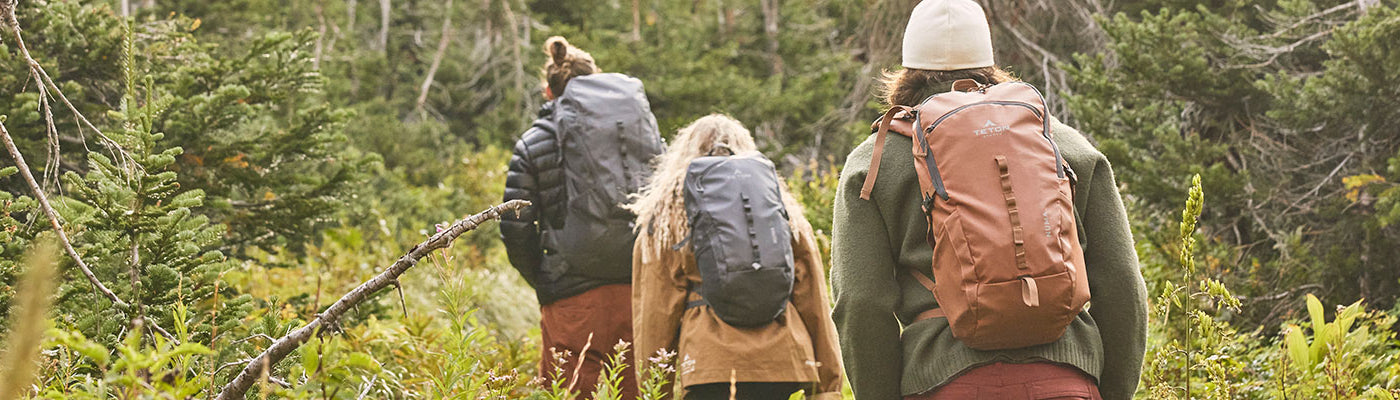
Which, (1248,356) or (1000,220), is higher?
(1000,220)

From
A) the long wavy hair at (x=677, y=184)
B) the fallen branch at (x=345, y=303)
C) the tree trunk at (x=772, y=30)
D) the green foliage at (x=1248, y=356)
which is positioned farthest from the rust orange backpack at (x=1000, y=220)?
the tree trunk at (x=772, y=30)

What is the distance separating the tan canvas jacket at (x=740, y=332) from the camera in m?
4.10

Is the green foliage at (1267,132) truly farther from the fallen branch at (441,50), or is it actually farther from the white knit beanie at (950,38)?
the fallen branch at (441,50)

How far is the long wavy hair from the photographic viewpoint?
432 centimetres

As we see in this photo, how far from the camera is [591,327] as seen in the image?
502 cm

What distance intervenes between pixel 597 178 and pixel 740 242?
4.03 ft

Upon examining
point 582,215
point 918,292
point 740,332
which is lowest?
point 740,332

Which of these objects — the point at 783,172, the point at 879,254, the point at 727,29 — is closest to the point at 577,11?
the point at 727,29

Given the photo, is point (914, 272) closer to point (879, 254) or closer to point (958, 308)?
point (879, 254)

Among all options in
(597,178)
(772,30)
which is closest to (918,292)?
(597,178)

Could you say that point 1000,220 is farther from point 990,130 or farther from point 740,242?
point 740,242

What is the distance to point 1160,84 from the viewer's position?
21.6 feet

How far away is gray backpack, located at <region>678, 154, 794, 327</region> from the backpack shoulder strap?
1480 millimetres

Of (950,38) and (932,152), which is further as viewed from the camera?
(950,38)
